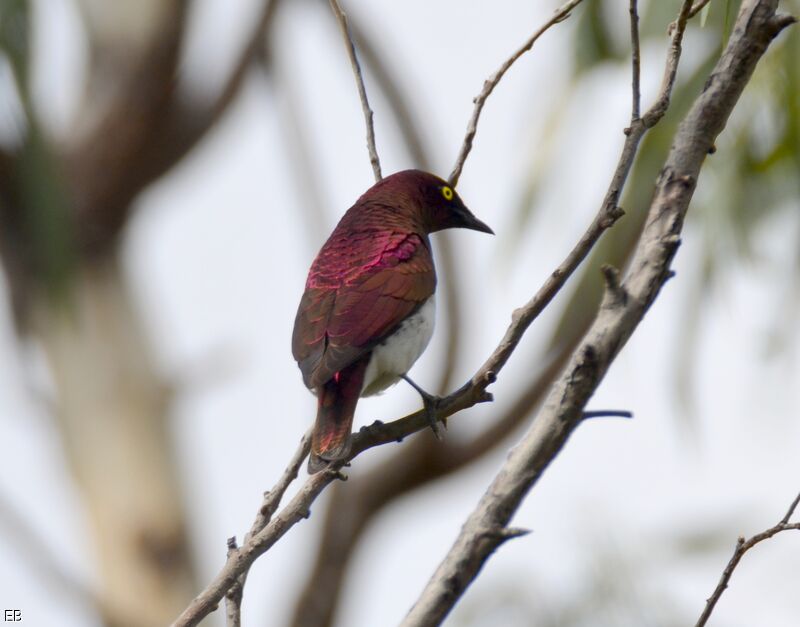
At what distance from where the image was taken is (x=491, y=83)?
3480 mm

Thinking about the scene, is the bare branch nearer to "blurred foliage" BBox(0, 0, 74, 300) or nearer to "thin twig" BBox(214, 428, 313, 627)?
"thin twig" BBox(214, 428, 313, 627)

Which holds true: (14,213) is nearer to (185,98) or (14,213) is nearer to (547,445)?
(185,98)

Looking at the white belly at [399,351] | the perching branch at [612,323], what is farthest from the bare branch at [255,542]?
the white belly at [399,351]

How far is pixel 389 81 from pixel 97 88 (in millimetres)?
2794

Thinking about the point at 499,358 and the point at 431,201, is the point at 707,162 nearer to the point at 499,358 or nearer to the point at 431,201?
the point at 431,201

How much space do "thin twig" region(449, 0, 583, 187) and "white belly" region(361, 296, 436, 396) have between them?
583mm

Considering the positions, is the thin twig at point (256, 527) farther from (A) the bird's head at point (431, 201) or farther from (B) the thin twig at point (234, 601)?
(A) the bird's head at point (431, 201)

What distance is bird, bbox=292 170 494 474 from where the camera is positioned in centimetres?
375

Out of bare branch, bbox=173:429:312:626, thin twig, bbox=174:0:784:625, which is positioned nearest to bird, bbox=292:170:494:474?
bare branch, bbox=173:429:312:626

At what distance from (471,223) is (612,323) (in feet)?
9.50

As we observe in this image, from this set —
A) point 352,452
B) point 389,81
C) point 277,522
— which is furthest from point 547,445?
point 389,81

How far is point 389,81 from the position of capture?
9.68m

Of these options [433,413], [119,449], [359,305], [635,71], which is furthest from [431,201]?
[119,449]

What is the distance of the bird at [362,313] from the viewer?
12.3ft
